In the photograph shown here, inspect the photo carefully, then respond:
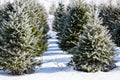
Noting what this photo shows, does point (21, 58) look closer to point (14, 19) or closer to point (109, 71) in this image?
point (14, 19)

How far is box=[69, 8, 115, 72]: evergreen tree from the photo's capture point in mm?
18688

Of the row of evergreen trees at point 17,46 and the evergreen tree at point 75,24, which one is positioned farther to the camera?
the evergreen tree at point 75,24

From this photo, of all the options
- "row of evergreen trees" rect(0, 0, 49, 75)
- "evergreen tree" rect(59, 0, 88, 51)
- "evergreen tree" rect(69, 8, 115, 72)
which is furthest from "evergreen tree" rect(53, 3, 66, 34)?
"evergreen tree" rect(69, 8, 115, 72)

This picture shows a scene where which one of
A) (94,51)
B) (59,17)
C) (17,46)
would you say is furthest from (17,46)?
(59,17)

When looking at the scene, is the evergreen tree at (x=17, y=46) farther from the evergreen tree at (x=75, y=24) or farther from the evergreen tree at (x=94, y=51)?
the evergreen tree at (x=75, y=24)

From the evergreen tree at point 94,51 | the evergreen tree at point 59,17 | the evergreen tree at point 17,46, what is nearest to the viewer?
the evergreen tree at point 94,51

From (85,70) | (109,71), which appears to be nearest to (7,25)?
(85,70)

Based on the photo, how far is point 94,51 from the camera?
18.8 meters

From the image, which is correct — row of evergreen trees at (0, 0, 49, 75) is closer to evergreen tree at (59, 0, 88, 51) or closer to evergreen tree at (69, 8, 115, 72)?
evergreen tree at (69, 8, 115, 72)

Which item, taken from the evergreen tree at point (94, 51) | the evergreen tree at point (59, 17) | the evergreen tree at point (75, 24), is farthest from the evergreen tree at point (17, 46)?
the evergreen tree at point (59, 17)

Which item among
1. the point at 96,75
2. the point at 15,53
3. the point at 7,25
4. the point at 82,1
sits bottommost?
the point at 96,75

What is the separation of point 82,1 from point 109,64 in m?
10.0

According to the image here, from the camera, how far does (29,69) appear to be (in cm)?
1964

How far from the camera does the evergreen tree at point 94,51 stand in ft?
61.3
